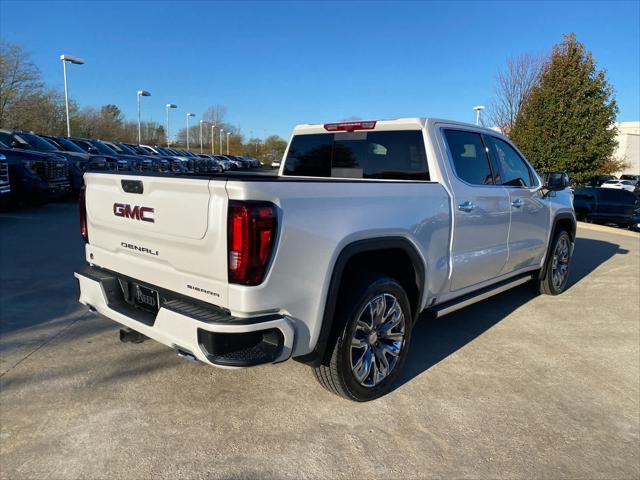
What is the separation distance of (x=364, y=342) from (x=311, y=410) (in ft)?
1.82

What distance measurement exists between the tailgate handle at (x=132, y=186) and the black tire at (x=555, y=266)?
4814 mm

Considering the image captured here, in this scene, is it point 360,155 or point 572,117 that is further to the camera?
point 572,117

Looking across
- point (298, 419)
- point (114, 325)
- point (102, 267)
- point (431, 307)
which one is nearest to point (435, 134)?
point (431, 307)

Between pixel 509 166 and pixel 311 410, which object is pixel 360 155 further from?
pixel 311 410

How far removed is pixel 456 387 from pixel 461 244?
1109mm

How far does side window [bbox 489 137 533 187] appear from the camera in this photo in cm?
455

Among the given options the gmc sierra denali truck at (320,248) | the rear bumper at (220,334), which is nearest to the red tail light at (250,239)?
the gmc sierra denali truck at (320,248)

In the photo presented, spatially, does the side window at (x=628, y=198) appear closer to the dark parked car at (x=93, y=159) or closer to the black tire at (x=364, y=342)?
the black tire at (x=364, y=342)

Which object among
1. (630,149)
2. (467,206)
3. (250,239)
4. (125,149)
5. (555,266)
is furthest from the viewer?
(630,149)

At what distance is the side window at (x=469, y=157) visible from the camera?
3.95m

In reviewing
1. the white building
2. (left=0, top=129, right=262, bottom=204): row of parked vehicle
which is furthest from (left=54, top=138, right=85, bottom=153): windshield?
the white building

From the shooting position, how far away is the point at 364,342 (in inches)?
121

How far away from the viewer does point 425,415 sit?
3061mm

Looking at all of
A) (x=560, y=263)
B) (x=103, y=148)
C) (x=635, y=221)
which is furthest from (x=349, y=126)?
(x=103, y=148)
